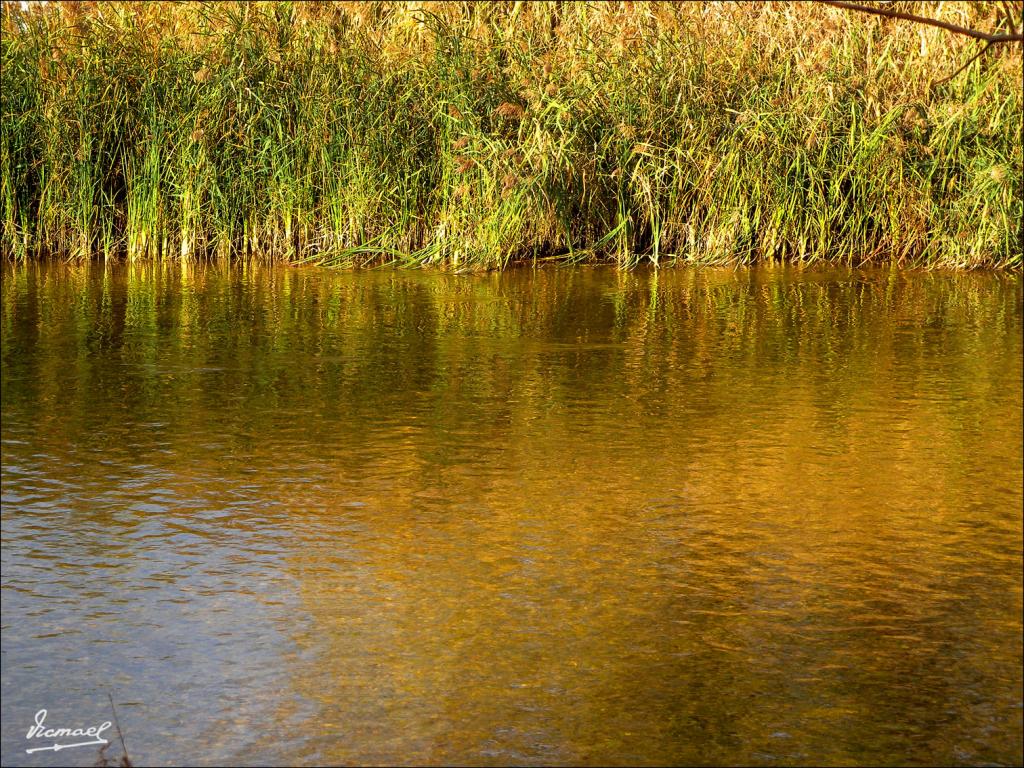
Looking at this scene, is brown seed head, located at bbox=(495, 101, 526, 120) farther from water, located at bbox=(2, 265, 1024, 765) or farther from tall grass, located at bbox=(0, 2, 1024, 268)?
water, located at bbox=(2, 265, 1024, 765)

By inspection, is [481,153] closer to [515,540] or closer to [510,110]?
[510,110]

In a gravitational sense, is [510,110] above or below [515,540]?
above

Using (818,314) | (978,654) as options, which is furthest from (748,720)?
(818,314)

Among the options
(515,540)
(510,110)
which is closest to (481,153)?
(510,110)

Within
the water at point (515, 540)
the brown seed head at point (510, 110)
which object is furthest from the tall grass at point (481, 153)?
the water at point (515, 540)

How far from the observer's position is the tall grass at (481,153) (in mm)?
7125

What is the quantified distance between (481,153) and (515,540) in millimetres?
4373

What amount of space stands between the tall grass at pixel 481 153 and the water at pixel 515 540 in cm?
182

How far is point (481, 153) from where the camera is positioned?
7.01 meters

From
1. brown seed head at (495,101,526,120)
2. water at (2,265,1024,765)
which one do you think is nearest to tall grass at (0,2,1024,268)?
brown seed head at (495,101,526,120)

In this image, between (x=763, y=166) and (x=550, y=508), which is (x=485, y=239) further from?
(x=550, y=508)

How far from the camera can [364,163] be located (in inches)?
284

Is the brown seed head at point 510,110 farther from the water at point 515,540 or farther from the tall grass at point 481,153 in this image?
the water at point 515,540

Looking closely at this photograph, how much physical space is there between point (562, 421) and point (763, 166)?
3590 mm
